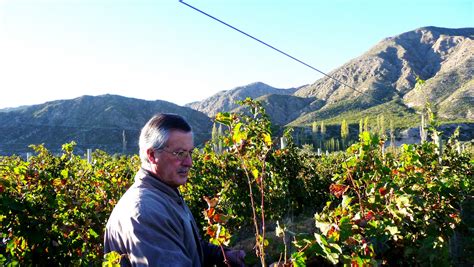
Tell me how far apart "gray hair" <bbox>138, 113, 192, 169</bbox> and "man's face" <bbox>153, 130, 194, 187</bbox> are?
24mm

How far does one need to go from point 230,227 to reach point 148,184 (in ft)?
15.8

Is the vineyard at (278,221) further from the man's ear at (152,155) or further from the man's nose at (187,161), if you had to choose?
the man's ear at (152,155)

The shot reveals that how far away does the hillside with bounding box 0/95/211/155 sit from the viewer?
2972 inches

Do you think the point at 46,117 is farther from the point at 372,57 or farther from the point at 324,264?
the point at 372,57

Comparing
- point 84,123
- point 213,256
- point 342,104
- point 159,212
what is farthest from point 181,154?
point 342,104

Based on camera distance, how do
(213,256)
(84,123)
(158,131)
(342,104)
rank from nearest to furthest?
(158,131) → (213,256) → (84,123) → (342,104)

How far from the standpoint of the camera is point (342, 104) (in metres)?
135

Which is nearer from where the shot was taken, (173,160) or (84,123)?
(173,160)

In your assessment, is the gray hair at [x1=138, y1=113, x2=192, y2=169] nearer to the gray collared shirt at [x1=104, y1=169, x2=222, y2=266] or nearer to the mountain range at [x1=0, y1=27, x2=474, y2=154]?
the gray collared shirt at [x1=104, y1=169, x2=222, y2=266]

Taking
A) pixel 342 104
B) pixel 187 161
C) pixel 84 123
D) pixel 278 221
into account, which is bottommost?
pixel 84 123

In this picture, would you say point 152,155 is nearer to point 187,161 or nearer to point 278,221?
point 187,161

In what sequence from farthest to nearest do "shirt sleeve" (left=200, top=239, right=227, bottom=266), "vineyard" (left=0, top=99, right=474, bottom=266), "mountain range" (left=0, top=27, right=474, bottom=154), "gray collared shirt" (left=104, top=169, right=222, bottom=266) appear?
"mountain range" (left=0, top=27, right=474, bottom=154) → "shirt sleeve" (left=200, top=239, right=227, bottom=266) → "vineyard" (left=0, top=99, right=474, bottom=266) → "gray collared shirt" (left=104, top=169, right=222, bottom=266)

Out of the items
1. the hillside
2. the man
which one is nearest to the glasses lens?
the man

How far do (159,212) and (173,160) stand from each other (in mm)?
359
